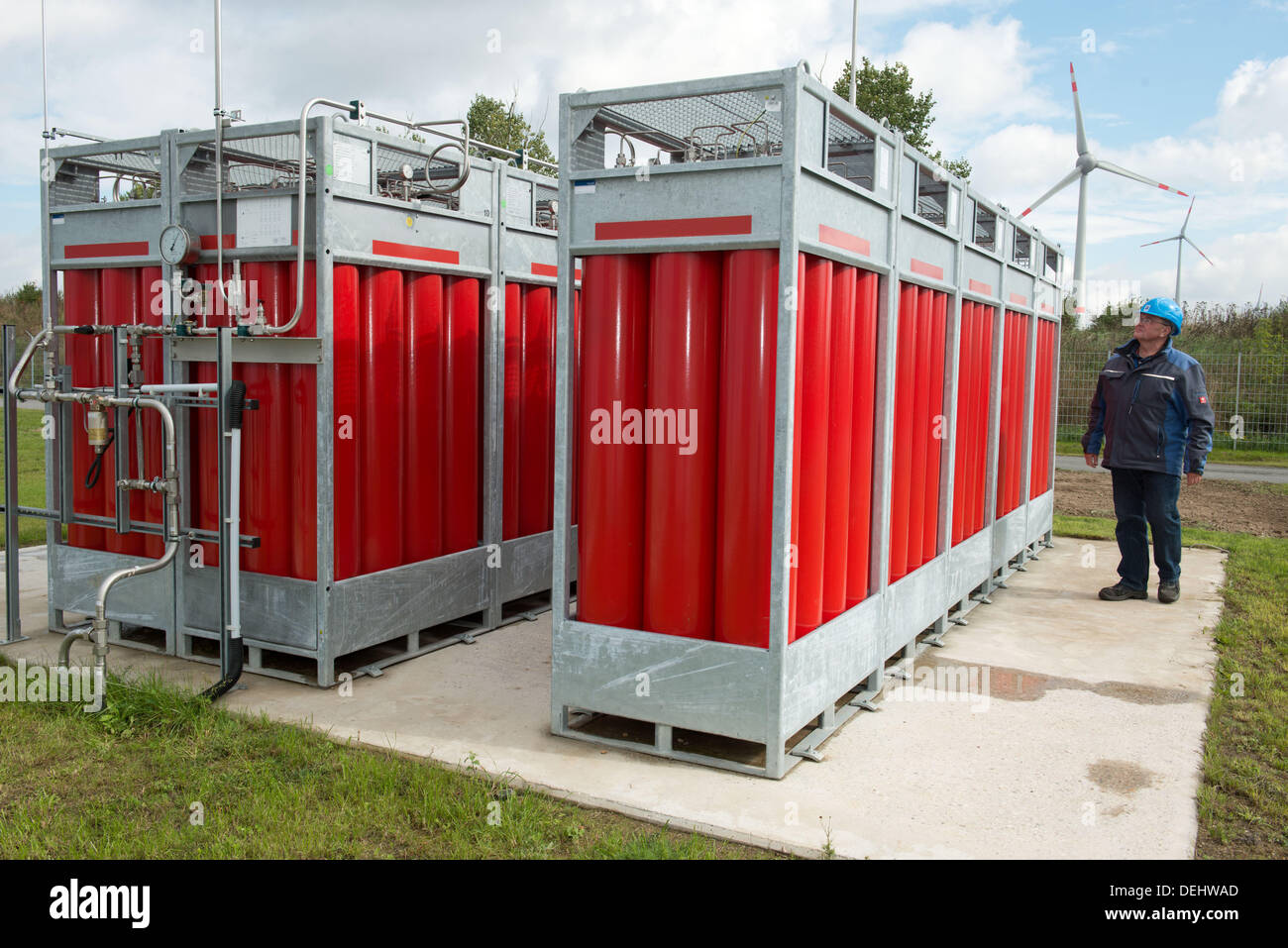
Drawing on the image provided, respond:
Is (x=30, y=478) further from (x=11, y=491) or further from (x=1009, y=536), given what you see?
(x=1009, y=536)

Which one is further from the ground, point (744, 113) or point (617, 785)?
point (744, 113)

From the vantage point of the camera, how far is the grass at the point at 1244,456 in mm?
18758

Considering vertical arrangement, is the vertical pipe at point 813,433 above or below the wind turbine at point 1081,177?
below

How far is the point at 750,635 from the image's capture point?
186 inches

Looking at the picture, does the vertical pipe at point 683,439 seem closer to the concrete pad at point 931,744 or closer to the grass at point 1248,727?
the concrete pad at point 931,744

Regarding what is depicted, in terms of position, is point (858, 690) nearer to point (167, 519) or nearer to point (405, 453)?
point (405, 453)

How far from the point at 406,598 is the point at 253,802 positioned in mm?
2196

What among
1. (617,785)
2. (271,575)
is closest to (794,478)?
(617,785)

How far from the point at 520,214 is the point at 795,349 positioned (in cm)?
335

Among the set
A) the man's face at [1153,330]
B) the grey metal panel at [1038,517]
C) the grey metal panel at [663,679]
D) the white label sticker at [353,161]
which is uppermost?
the white label sticker at [353,161]

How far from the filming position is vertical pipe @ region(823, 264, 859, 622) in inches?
204

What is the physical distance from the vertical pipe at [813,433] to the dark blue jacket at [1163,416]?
429cm

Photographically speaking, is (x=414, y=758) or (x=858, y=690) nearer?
(x=414, y=758)

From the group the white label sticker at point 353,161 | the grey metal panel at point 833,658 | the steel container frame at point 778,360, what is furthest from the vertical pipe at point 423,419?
the grey metal panel at point 833,658
